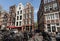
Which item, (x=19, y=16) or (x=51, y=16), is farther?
(x=19, y=16)

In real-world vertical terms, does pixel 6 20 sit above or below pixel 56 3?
below

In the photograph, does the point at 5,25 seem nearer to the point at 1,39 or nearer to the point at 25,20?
the point at 25,20

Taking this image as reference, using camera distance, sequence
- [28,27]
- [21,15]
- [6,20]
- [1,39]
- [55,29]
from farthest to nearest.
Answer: [6,20]
[21,15]
[28,27]
[55,29]
[1,39]

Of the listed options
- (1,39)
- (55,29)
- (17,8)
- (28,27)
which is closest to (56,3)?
(55,29)

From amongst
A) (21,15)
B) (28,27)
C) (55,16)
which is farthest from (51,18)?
(21,15)

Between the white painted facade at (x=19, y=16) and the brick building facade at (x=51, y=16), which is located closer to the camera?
the brick building facade at (x=51, y=16)

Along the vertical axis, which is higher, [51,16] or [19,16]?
[19,16]

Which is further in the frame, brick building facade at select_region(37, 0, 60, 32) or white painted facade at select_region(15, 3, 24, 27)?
white painted facade at select_region(15, 3, 24, 27)

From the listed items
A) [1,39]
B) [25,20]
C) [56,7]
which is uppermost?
[56,7]

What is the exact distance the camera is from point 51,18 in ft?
116

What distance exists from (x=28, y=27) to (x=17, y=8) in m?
8.65

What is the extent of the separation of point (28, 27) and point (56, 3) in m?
12.2

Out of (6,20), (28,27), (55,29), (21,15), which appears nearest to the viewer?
(55,29)

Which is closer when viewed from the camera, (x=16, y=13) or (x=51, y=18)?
(x=51, y=18)
